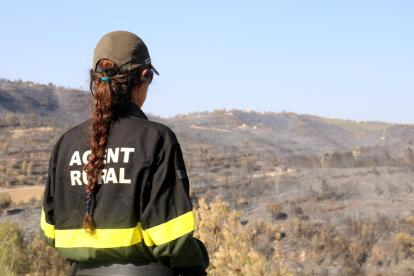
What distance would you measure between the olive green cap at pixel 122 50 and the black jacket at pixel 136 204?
0.83ft

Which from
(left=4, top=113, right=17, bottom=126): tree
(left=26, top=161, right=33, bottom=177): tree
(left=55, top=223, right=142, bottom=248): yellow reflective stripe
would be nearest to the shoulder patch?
(left=55, top=223, right=142, bottom=248): yellow reflective stripe

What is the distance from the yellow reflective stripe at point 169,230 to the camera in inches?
63.1

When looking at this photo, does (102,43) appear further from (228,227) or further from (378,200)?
(378,200)

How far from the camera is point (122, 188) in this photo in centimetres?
167

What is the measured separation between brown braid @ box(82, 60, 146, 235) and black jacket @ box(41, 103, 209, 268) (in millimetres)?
30

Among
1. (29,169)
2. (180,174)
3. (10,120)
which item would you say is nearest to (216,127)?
(10,120)

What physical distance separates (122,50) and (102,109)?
11.5 inches

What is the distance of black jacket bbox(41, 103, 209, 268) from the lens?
1.63m

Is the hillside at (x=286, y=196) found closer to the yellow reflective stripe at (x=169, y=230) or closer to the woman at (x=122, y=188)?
the woman at (x=122, y=188)

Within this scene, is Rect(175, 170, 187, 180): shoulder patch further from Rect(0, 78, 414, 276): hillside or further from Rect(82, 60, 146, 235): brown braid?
Rect(0, 78, 414, 276): hillside

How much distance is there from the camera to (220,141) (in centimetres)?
4119

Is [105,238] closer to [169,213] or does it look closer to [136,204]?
[136,204]

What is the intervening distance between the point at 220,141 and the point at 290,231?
27.3 meters

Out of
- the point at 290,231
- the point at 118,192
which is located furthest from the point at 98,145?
the point at 290,231
